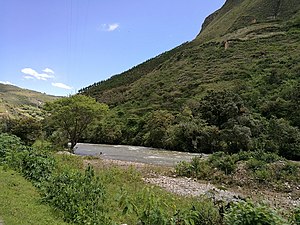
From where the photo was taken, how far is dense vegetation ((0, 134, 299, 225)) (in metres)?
4.66

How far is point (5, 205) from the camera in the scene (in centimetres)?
856

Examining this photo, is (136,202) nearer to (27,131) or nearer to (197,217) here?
(197,217)

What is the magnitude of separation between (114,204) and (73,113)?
86.9ft

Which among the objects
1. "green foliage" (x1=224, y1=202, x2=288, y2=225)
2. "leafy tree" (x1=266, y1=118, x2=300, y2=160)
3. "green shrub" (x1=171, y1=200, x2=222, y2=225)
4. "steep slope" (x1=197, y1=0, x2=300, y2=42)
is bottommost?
"green shrub" (x1=171, y1=200, x2=222, y2=225)

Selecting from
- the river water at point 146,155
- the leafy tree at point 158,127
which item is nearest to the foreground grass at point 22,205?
the river water at point 146,155

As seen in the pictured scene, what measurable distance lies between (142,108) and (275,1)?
77.2 meters

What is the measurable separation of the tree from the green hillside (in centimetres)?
1366

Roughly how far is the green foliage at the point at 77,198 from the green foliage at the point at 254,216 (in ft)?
13.0

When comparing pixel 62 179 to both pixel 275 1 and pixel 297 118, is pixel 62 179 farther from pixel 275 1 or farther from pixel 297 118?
pixel 275 1

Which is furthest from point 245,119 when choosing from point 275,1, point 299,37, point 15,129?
point 275,1

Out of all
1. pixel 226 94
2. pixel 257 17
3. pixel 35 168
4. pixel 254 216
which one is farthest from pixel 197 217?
pixel 257 17

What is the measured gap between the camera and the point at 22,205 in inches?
350

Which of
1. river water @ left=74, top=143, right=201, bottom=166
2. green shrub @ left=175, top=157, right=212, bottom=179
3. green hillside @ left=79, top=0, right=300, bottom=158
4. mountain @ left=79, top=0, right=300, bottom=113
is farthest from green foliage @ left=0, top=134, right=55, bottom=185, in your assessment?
mountain @ left=79, top=0, right=300, bottom=113

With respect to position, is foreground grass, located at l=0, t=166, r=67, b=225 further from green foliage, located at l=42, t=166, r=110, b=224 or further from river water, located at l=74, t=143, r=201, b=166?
river water, located at l=74, t=143, r=201, b=166
